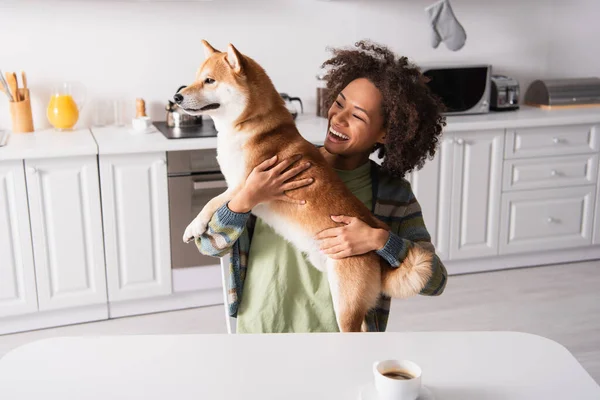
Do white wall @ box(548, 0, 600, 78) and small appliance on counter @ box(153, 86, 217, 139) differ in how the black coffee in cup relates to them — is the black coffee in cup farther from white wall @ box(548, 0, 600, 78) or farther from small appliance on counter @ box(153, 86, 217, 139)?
white wall @ box(548, 0, 600, 78)

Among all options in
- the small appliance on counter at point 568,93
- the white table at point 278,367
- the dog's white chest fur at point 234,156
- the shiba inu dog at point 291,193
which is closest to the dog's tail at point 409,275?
the shiba inu dog at point 291,193

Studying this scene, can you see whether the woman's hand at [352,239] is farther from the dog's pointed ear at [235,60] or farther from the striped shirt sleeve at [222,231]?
the dog's pointed ear at [235,60]

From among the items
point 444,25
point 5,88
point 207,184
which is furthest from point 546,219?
point 5,88

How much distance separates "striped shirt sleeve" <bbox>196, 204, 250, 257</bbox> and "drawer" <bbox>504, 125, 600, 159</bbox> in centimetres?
235

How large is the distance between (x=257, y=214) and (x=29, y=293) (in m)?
1.73

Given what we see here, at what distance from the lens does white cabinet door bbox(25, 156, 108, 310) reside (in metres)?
2.84

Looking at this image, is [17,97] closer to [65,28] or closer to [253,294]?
[65,28]

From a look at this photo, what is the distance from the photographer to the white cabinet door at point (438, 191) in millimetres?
3428

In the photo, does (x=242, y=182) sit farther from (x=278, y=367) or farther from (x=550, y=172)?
(x=550, y=172)

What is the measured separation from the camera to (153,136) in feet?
10.1

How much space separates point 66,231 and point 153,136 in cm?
56

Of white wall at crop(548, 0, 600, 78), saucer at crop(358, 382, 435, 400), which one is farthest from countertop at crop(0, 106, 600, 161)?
saucer at crop(358, 382, 435, 400)

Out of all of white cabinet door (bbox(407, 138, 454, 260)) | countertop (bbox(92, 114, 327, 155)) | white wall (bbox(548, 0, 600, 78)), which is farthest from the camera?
white wall (bbox(548, 0, 600, 78))

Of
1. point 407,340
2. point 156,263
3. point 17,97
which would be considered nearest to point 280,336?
point 407,340
